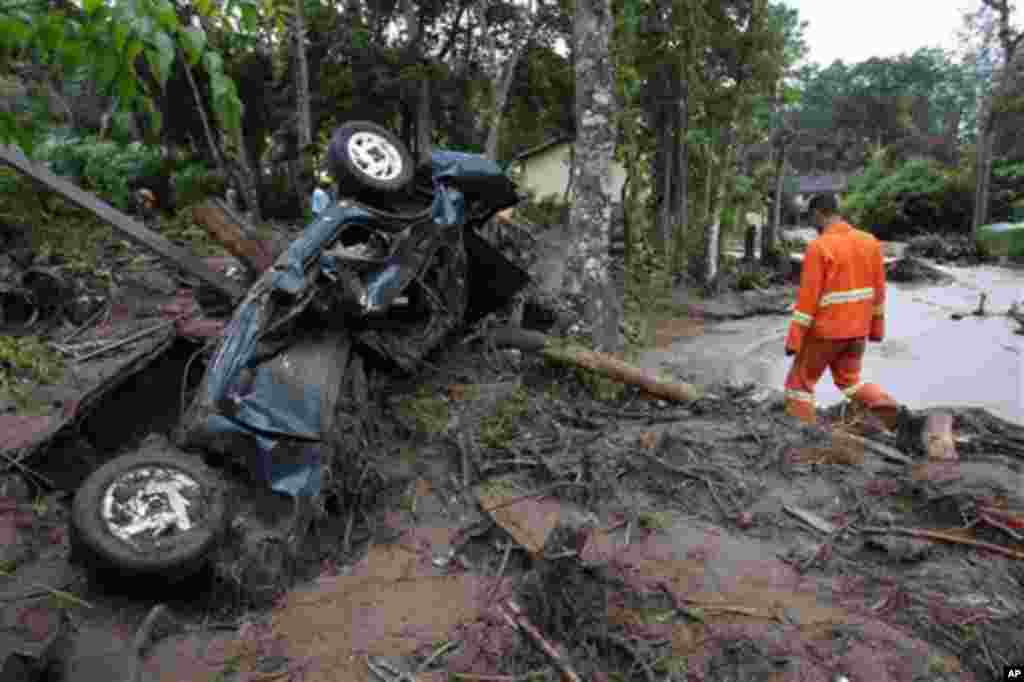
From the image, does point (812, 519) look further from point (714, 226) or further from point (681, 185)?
point (681, 185)

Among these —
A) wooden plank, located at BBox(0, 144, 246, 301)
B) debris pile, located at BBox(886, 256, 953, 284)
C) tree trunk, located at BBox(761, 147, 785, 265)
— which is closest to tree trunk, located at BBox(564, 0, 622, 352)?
wooden plank, located at BBox(0, 144, 246, 301)

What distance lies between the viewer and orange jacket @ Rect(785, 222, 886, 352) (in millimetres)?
5258

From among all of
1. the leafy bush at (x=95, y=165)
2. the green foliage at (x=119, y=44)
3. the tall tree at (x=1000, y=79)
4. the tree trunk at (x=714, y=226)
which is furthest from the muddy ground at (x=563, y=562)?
the tall tree at (x=1000, y=79)

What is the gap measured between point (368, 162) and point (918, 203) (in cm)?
3718

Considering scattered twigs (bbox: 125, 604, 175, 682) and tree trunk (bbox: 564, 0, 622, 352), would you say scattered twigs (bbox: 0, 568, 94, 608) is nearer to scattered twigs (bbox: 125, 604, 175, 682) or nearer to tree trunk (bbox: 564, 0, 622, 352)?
scattered twigs (bbox: 125, 604, 175, 682)

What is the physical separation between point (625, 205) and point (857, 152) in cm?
5571

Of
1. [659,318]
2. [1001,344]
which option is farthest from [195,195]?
[1001,344]

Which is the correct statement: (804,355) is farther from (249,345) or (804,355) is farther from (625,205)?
(625,205)

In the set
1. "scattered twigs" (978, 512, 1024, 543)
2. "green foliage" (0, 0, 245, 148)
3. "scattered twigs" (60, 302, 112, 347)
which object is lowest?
"scattered twigs" (978, 512, 1024, 543)

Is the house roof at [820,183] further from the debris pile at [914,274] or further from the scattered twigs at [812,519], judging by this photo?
the scattered twigs at [812,519]

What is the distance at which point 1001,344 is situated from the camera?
10.6 meters

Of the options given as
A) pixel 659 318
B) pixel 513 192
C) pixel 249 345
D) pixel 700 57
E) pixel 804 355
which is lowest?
pixel 659 318

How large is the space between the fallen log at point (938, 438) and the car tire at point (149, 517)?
4.39 meters

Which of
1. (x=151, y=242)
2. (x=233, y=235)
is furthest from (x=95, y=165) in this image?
(x=233, y=235)
